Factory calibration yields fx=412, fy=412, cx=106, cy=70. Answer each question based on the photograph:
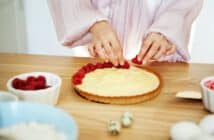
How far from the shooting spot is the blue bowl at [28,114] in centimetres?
66

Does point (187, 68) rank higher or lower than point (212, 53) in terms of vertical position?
higher

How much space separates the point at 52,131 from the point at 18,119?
76 millimetres

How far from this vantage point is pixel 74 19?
1121 mm

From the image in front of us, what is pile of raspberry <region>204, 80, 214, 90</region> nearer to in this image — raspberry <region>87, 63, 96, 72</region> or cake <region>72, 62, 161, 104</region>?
cake <region>72, 62, 161, 104</region>

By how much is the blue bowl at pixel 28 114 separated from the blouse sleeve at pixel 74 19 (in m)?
0.44

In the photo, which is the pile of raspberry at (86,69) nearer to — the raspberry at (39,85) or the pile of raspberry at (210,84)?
the raspberry at (39,85)

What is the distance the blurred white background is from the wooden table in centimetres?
120

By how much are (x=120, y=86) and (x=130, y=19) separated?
46cm

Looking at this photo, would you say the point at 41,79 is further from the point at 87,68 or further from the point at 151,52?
the point at 151,52

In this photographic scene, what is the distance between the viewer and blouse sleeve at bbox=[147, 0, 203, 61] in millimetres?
1085

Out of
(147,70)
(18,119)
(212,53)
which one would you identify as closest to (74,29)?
(147,70)

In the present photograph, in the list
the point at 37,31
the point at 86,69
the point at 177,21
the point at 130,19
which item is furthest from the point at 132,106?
the point at 37,31

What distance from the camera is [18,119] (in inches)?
26.5

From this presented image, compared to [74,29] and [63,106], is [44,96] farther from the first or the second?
[74,29]
